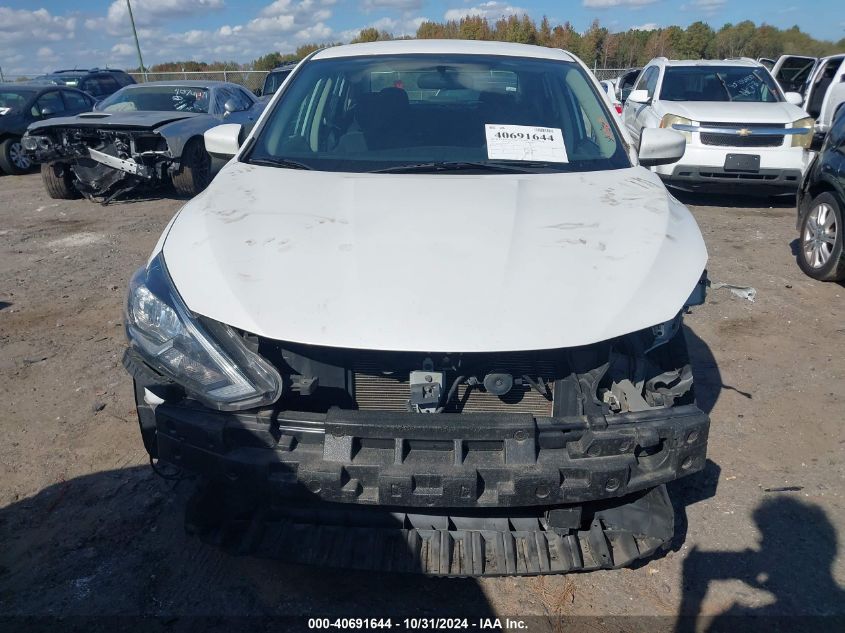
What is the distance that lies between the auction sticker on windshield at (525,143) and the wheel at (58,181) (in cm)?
794

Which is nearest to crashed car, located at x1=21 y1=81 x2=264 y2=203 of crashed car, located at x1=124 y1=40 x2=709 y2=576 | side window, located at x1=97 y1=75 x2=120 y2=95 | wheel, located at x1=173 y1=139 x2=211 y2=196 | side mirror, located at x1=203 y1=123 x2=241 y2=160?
wheel, located at x1=173 y1=139 x2=211 y2=196

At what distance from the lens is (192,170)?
27.8 ft

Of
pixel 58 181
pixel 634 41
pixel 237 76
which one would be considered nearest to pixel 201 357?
pixel 58 181

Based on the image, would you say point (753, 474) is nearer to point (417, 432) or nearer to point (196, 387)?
point (417, 432)

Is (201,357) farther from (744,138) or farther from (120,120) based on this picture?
(744,138)

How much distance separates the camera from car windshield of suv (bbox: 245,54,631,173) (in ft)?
9.88

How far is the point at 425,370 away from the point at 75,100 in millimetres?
12971

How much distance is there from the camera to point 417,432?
190 cm

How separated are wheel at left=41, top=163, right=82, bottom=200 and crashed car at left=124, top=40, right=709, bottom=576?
7590 millimetres

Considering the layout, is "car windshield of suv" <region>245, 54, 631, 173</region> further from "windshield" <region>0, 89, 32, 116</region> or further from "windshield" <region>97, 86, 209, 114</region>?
"windshield" <region>0, 89, 32, 116</region>

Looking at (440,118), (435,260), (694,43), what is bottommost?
(694,43)

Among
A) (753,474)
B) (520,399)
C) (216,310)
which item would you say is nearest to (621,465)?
(520,399)

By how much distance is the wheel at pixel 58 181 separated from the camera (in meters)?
8.97

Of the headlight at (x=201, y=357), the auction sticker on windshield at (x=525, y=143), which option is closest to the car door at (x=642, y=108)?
the auction sticker on windshield at (x=525, y=143)
